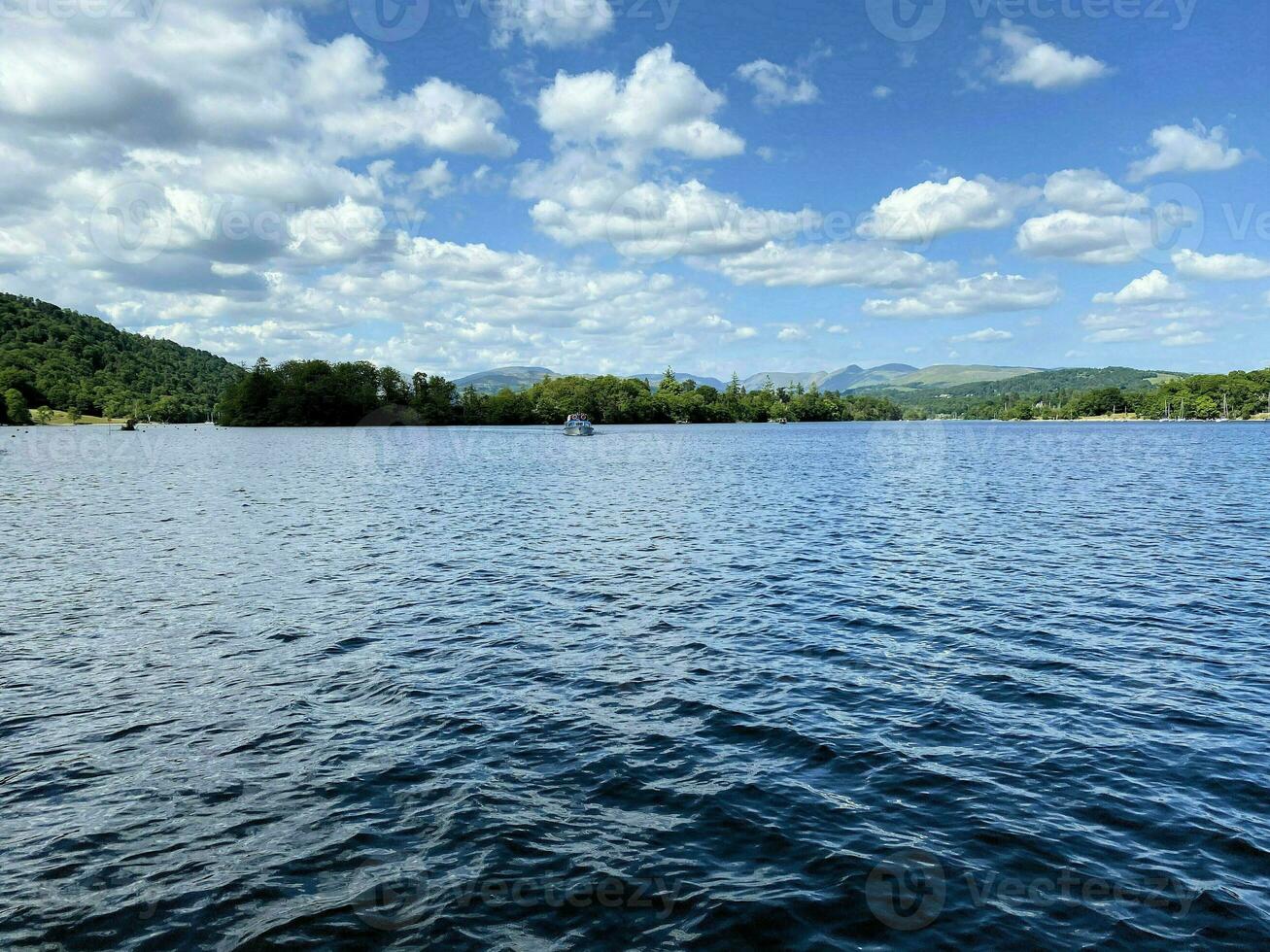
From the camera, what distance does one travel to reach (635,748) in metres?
16.4

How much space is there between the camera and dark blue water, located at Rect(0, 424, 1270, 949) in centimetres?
1094

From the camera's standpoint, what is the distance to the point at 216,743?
16.4 metres

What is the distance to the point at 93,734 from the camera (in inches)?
663

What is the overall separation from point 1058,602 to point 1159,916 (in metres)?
20.2

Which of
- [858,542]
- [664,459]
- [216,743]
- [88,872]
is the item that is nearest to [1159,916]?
[88,872]

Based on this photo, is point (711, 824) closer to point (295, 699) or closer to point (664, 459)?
point (295, 699)

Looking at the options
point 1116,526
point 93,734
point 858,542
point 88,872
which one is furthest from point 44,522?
point 1116,526

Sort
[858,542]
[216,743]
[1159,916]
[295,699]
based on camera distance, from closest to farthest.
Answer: [1159,916]
[216,743]
[295,699]
[858,542]

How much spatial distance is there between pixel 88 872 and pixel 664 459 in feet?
362

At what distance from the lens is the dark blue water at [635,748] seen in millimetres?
10938

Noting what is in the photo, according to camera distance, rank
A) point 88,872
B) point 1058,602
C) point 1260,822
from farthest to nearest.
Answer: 1. point 1058,602
2. point 1260,822
3. point 88,872

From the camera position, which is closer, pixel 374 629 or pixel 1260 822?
pixel 1260 822

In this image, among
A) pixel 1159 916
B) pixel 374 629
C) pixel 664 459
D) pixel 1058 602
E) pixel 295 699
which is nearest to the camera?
pixel 1159 916

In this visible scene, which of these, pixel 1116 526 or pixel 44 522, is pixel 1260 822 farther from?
pixel 44 522
